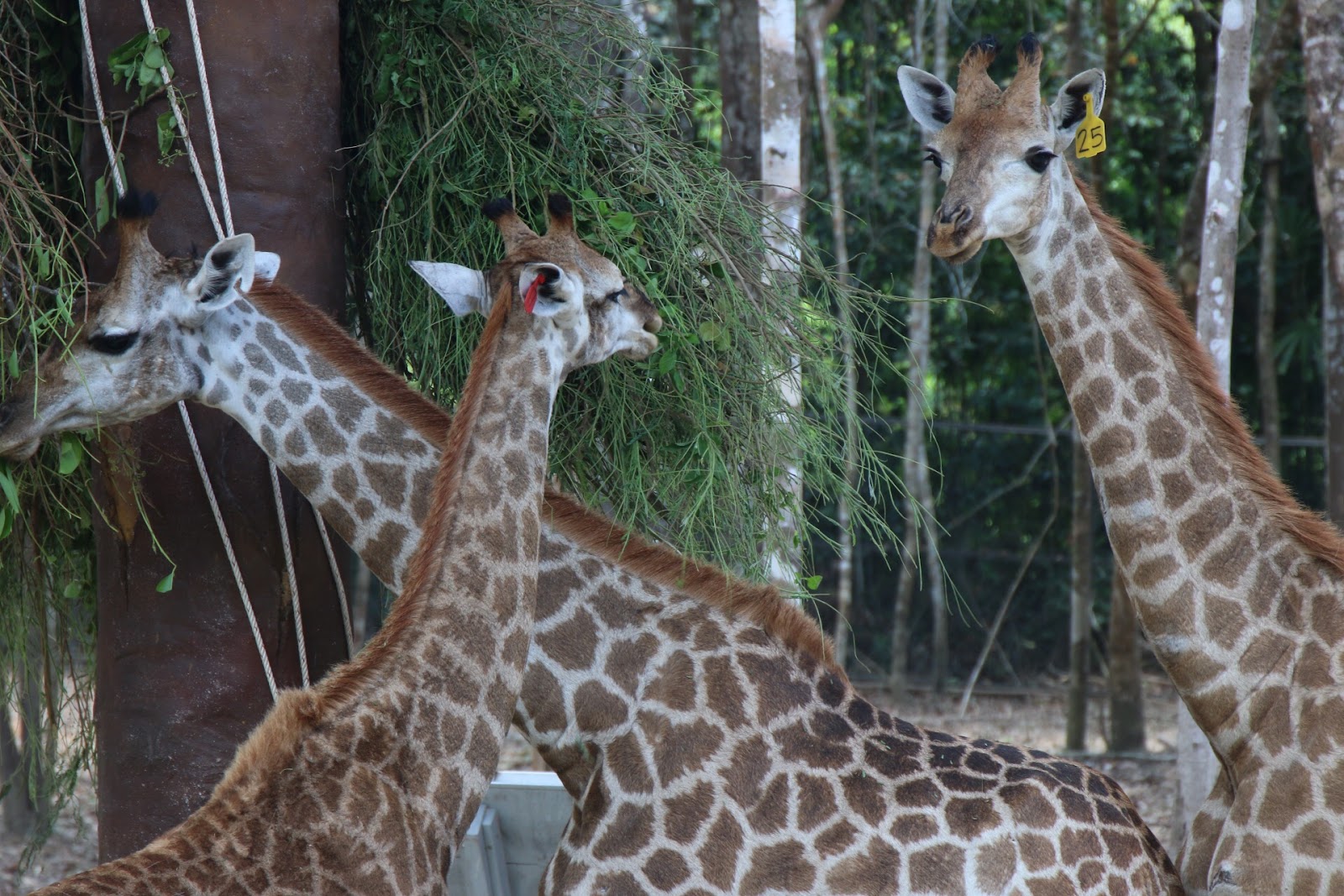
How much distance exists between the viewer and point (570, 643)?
3.45 meters

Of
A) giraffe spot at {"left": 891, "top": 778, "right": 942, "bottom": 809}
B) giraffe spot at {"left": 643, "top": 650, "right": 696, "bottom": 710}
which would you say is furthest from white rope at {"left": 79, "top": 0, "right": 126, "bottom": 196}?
giraffe spot at {"left": 891, "top": 778, "right": 942, "bottom": 809}

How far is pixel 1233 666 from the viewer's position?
11.4 ft

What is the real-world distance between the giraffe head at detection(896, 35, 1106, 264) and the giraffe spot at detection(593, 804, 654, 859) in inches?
68.1

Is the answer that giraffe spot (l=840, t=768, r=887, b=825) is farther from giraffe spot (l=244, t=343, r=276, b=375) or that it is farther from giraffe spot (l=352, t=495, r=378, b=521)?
giraffe spot (l=244, t=343, r=276, b=375)

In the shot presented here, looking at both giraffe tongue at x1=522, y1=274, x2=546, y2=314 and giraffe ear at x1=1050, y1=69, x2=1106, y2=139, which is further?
giraffe ear at x1=1050, y1=69, x2=1106, y2=139

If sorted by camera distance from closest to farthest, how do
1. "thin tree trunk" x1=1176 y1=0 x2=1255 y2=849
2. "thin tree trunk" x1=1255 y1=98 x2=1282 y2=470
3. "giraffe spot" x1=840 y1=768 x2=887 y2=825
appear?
"giraffe spot" x1=840 y1=768 x2=887 y2=825 → "thin tree trunk" x1=1176 y1=0 x2=1255 y2=849 → "thin tree trunk" x1=1255 y1=98 x2=1282 y2=470

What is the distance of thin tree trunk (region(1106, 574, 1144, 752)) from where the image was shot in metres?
9.01

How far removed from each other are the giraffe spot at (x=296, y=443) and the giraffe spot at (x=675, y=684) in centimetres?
109

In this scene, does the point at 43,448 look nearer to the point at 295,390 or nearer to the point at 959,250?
the point at 295,390

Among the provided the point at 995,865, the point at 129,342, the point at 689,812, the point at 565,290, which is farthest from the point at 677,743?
the point at 129,342

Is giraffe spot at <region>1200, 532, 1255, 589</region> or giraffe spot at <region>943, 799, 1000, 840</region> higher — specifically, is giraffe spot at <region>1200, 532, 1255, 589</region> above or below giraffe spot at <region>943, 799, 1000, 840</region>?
above

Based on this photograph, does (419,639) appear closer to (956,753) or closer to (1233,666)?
(956,753)

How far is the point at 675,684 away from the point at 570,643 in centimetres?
29

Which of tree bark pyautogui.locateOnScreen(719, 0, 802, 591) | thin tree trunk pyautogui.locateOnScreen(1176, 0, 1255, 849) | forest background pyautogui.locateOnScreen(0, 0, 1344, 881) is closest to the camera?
tree bark pyautogui.locateOnScreen(719, 0, 802, 591)
